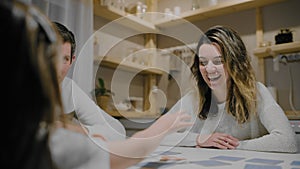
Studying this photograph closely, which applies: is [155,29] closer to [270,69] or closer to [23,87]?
[270,69]

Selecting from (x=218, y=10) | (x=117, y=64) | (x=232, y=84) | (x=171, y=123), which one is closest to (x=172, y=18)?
(x=218, y=10)

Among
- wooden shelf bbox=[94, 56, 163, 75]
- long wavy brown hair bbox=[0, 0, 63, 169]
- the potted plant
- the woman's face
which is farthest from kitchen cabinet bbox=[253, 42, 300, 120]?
long wavy brown hair bbox=[0, 0, 63, 169]

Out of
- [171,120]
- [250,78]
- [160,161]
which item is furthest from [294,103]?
[171,120]

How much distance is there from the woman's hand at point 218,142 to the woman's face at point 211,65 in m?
0.20

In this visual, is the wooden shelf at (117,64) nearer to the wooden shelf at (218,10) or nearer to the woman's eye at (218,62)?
the wooden shelf at (218,10)

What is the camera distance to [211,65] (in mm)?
978

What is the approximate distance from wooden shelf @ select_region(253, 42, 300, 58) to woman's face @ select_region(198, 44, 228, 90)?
0.59 metres

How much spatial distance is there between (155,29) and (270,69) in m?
0.81

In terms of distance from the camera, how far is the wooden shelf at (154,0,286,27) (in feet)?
5.07

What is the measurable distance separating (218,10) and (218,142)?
1.08 meters

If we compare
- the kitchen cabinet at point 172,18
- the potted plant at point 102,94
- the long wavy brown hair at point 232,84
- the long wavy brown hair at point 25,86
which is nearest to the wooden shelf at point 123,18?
the kitchen cabinet at point 172,18

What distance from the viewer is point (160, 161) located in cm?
44

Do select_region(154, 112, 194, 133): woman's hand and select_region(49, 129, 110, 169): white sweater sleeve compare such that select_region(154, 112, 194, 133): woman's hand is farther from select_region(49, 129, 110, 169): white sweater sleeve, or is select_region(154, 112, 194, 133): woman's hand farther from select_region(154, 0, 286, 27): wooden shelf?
select_region(154, 0, 286, 27): wooden shelf

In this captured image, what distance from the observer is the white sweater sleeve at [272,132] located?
86 cm
